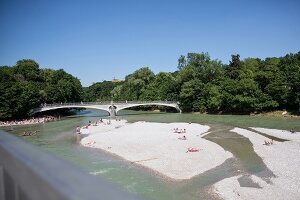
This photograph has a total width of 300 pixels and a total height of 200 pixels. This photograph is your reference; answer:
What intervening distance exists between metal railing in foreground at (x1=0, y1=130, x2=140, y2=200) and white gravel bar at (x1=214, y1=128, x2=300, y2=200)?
1760 cm

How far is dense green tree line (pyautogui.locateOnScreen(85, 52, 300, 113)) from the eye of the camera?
220 feet

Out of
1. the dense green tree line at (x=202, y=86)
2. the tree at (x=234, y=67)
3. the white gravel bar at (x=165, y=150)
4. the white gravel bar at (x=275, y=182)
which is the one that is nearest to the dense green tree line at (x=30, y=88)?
the dense green tree line at (x=202, y=86)

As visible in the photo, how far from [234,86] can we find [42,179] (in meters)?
76.1

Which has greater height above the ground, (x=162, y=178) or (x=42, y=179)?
(x=42, y=179)

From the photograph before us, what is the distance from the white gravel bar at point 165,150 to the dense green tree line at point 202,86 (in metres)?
28.0

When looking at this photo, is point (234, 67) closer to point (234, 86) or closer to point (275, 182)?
point (234, 86)

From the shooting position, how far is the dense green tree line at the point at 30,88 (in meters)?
67.3

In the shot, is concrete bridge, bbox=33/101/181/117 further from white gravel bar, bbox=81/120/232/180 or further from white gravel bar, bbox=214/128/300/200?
white gravel bar, bbox=214/128/300/200

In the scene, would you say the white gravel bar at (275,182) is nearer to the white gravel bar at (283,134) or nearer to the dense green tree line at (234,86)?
the white gravel bar at (283,134)

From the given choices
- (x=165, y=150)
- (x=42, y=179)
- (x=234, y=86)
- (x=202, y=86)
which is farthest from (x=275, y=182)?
(x=202, y=86)

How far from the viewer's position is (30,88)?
7425 cm

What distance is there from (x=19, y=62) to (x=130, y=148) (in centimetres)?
6764

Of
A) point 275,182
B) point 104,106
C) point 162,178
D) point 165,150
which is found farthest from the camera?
point 104,106

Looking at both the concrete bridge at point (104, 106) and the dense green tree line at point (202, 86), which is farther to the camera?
the concrete bridge at point (104, 106)
